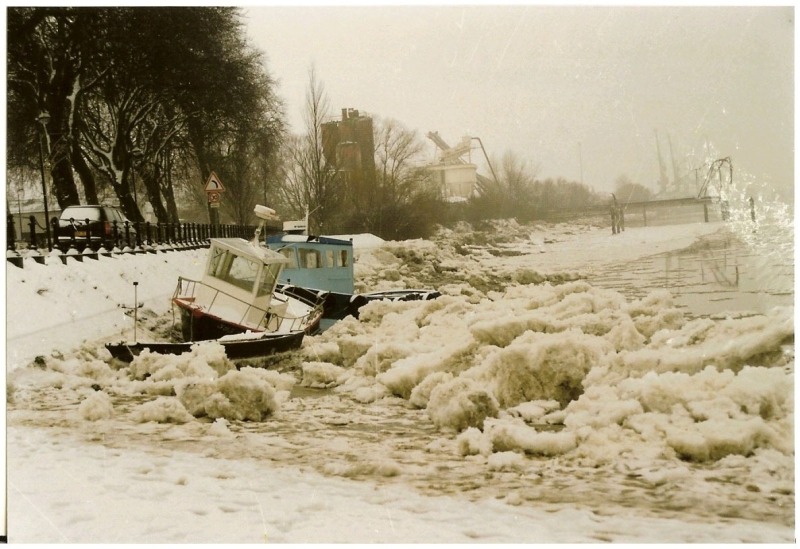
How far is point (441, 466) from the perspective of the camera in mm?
2602

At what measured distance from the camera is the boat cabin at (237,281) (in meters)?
3.04

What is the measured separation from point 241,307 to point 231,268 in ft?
0.60

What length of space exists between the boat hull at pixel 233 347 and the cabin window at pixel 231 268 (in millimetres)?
269

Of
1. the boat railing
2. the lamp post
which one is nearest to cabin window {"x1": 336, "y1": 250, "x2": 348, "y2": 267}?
the boat railing

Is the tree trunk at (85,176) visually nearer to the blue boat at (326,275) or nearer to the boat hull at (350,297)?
the blue boat at (326,275)

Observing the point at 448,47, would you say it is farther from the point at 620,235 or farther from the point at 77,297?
the point at 77,297

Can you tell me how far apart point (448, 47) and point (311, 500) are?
6.66 ft

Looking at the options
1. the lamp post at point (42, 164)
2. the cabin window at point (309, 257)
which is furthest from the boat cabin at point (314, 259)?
the lamp post at point (42, 164)

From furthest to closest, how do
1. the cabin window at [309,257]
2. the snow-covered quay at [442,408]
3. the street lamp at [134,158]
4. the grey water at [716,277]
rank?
the street lamp at [134,158], the cabin window at [309,257], the grey water at [716,277], the snow-covered quay at [442,408]

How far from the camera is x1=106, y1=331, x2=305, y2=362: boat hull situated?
9.62 feet

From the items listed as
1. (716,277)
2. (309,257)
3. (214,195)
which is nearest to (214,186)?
(214,195)

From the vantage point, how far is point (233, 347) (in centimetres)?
295

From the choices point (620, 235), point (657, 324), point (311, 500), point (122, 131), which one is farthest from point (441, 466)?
point (122, 131)

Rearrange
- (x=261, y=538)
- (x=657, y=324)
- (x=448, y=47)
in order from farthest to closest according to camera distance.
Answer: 1. (x=448, y=47)
2. (x=657, y=324)
3. (x=261, y=538)
